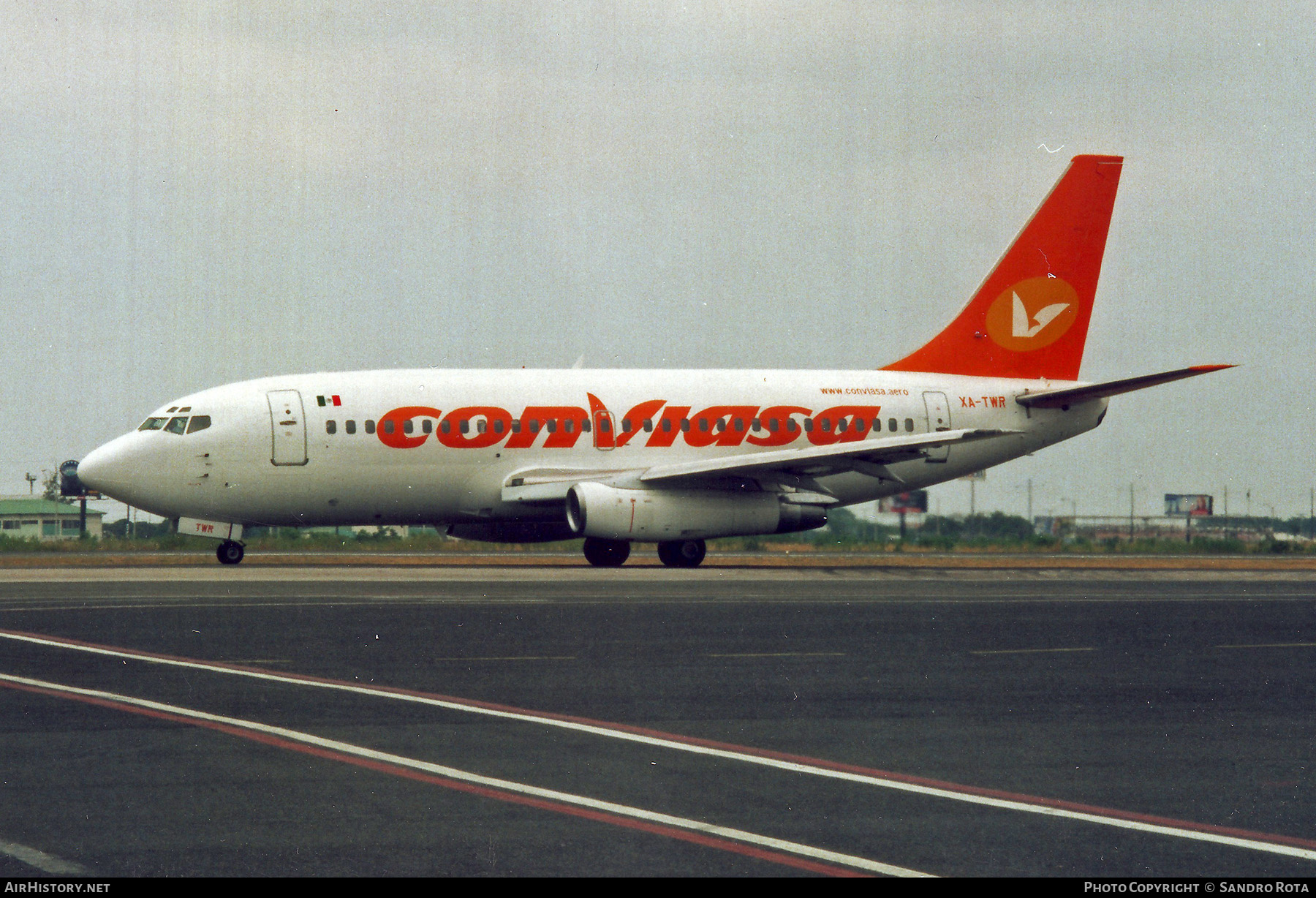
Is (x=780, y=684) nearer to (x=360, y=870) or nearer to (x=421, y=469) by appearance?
(x=360, y=870)

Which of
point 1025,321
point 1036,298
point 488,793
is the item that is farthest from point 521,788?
point 1036,298

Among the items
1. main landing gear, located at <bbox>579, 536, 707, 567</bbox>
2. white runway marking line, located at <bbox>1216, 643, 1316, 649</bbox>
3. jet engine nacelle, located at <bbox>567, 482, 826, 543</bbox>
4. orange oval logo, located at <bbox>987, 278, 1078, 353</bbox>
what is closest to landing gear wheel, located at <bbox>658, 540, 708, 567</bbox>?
main landing gear, located at <bbox>579, 536, 707, 567</bbox>

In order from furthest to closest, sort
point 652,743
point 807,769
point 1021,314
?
point 1021,314
point 652,743
point 807,769

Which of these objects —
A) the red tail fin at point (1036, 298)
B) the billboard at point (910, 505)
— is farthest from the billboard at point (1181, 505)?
the red tail fin at point (1036, 298)

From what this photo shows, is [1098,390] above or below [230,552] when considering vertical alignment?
above

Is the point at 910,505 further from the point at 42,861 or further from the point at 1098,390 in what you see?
the point at 42,861

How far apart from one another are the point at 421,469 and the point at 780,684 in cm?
2152

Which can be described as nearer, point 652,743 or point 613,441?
→ point 652,743

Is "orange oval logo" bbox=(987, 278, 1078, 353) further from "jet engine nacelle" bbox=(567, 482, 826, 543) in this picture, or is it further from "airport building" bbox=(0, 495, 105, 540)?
"airport building" bbox=(0, 495, 105, 540)

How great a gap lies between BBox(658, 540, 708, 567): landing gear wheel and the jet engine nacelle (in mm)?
1050

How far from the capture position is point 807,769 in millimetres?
9117

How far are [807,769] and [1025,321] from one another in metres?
31.6

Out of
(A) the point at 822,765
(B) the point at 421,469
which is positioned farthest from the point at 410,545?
(A) the point at 822,765

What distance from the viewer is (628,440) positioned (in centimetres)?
3528
